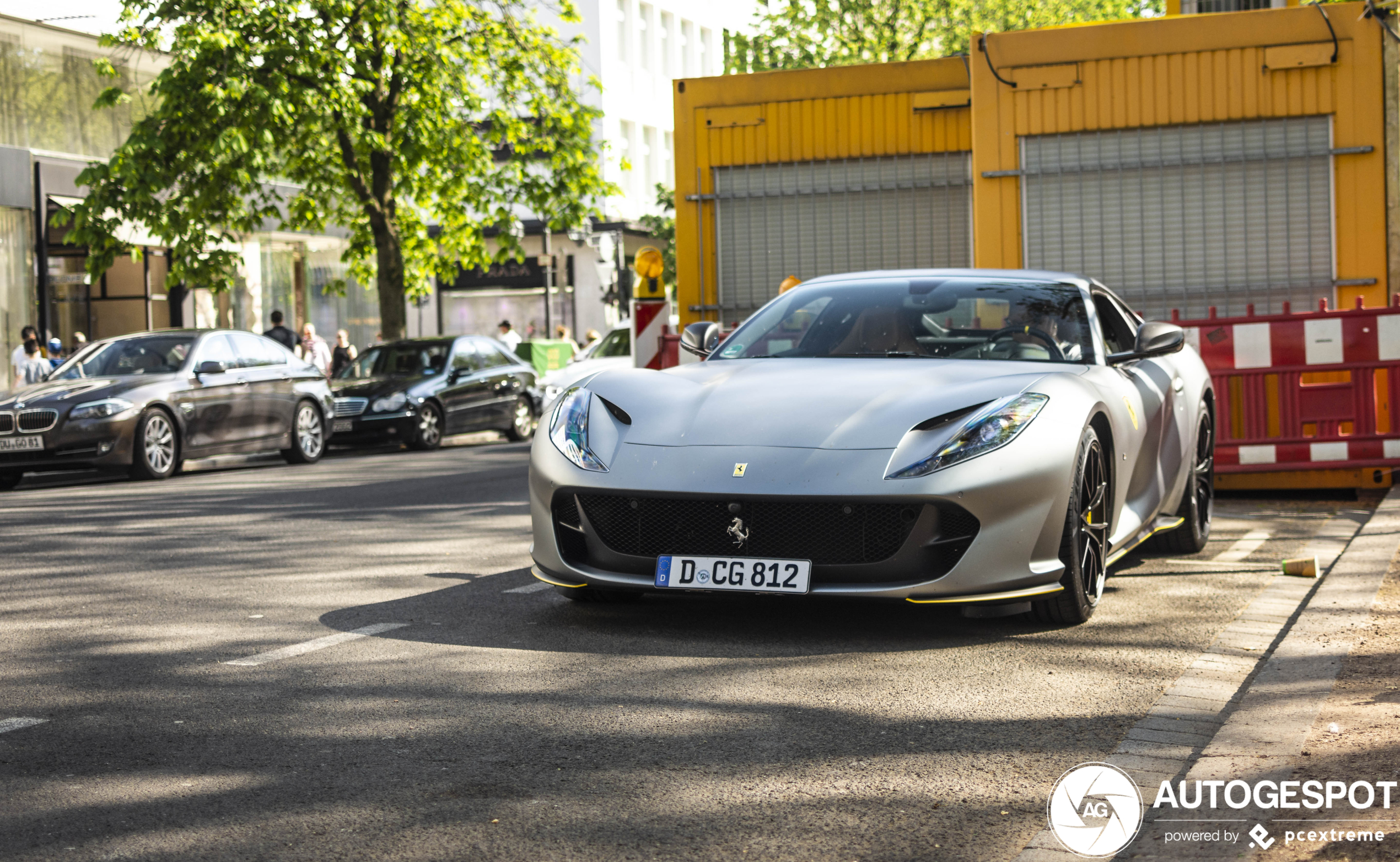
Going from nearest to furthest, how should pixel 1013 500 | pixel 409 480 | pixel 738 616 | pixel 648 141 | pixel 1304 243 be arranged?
pixel 1013 500 → pixel 738 616 → pixel 1304 243 → pixel 409 480 → pixel 648 141

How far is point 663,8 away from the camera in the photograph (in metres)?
52.6

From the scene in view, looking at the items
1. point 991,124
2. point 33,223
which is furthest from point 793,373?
point 33,223

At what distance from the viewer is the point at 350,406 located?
773 inches

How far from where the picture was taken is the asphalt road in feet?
11.6

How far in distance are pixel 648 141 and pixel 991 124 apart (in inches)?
1620

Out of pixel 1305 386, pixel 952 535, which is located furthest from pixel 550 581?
pixel 1305 386

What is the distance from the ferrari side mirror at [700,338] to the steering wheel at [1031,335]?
1348 mm

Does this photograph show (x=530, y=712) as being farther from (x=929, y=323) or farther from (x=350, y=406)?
(x=350, y=406)

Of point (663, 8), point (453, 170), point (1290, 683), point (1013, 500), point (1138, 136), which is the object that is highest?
point (663, 8)

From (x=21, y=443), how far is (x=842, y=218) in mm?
7429

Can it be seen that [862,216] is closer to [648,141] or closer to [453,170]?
[453,170]

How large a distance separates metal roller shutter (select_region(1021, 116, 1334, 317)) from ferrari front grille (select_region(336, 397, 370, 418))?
1037 centimetres

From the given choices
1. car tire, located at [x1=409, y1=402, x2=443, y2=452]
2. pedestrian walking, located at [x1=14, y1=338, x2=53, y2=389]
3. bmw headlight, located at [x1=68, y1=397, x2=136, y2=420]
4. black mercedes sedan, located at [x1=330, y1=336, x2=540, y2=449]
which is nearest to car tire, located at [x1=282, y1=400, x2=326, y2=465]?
black mercedes sedan, located at [x1=330, y1=336, x2=540, y2=449]
